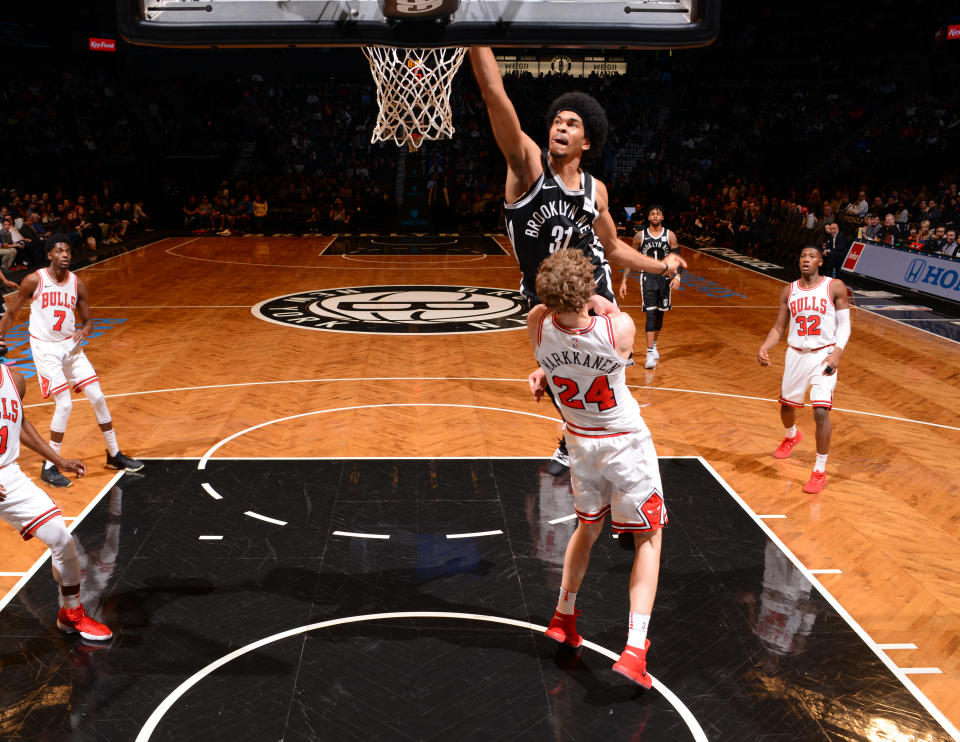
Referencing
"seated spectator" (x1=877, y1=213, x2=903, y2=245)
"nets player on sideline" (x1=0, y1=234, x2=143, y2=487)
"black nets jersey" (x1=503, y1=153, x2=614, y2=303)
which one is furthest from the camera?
"seated spectator" (x1=877, y1=213, x2=903, y2=245)

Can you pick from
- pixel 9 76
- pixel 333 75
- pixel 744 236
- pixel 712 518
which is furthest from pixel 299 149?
pixel 712 518

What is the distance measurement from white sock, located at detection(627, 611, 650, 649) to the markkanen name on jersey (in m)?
1.96

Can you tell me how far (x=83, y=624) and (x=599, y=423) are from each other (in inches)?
111

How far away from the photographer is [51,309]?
20.4ft

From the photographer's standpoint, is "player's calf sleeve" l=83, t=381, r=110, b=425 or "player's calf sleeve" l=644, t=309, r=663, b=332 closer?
"player's calf sleeve" l=83, t=381, r=110, b=425

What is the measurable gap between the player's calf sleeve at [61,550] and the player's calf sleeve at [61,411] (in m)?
2.58

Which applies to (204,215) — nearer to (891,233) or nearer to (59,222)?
(59,222)

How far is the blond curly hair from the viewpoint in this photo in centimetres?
351

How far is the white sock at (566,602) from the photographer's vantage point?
13.3 ft

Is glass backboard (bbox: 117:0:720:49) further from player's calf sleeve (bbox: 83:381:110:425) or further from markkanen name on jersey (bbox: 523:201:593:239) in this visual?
player's calf sleeve (bbox: 83:381:110:425)

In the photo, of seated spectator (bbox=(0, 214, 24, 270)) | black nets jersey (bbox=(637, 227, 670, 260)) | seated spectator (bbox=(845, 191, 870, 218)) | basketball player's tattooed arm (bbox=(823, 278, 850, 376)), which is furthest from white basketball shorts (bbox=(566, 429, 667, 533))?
seated spectator (bbox=(845, 191, 870, 218))

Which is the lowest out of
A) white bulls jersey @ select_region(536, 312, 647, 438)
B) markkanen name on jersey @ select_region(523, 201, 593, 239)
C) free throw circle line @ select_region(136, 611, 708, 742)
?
free throw circle line @ select_region(136, 611, 708, 742)

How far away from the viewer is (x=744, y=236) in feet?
69.7

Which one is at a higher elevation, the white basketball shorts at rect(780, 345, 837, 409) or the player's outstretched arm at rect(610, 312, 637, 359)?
the player's outstretched arm at rect(610, 312, 637, 359)
